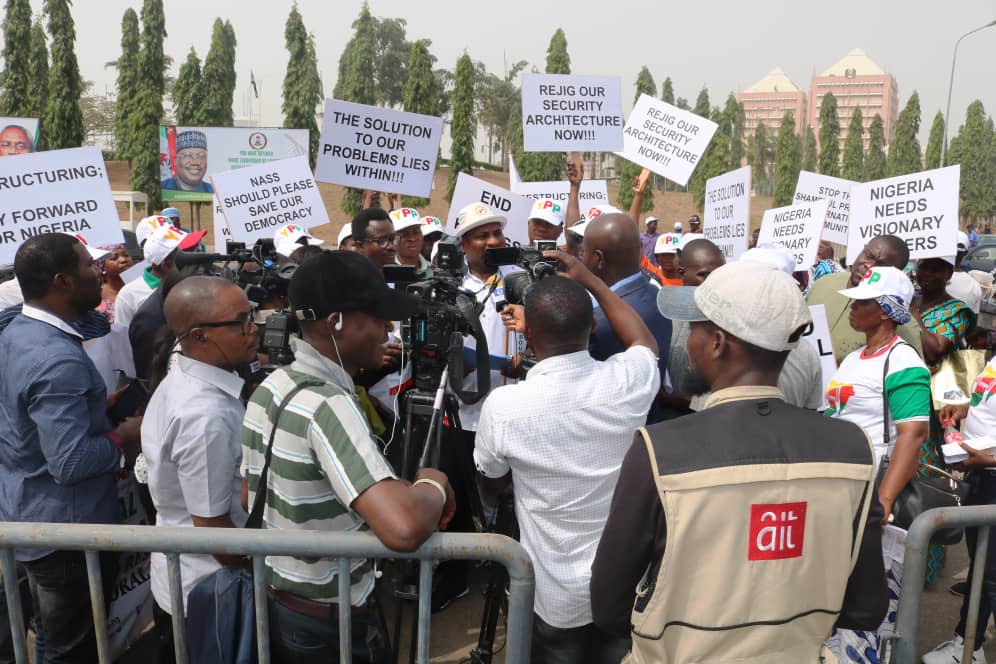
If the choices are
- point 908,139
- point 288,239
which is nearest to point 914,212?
point 288,239

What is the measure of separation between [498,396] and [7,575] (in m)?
1.43

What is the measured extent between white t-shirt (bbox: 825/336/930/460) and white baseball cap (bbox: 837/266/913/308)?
0.66 feet

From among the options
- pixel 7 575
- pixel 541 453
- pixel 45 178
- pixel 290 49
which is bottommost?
Result: pixel 7 575

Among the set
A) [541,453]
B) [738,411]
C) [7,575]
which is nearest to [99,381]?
[7,575]

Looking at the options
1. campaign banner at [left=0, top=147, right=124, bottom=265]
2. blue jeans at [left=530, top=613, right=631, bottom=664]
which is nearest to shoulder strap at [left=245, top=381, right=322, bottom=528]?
blue jeans at [left=530, top=613, right=631, bottom=664]

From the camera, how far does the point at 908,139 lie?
57.8 m

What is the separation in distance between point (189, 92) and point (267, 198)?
44.5 metres

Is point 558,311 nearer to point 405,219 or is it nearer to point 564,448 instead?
point 564,448

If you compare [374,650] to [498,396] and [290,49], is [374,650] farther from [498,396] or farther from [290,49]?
[290,49]

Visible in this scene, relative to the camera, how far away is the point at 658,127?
26.6ft

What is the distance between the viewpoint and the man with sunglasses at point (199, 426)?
2.40 m

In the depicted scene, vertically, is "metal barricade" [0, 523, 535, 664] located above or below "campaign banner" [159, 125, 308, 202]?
below

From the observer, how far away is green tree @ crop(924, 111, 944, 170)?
58.2 m

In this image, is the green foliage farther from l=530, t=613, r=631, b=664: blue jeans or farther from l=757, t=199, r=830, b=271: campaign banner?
l=530, t=613, r=631, b=664: blue jeans
